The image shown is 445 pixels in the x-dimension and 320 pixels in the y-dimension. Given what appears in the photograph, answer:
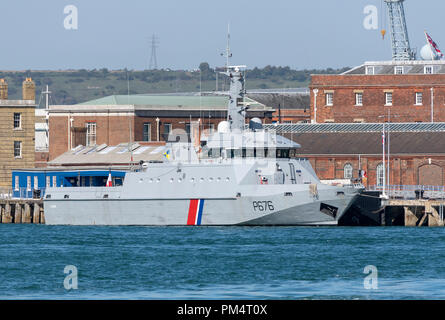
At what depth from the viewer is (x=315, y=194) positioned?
155 ft

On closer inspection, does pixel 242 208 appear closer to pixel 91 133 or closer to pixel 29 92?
pixel 29 92

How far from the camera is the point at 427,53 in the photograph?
8838 centimetres

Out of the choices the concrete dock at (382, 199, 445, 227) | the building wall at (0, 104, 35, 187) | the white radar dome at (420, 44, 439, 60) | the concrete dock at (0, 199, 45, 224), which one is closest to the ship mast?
the concrete dock at (382, 199, 445, 227)

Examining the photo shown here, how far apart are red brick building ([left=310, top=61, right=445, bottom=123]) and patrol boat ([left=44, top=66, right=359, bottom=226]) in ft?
105

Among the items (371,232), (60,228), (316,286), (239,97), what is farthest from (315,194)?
(316,286)

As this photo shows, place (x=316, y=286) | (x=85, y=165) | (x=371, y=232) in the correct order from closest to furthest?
(x=316, y=286) → (x=371, y=232) → (x=85, y=165)

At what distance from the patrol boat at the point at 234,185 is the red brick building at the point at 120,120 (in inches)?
1245

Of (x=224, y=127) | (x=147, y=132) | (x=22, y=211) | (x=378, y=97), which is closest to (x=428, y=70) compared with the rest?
(x=378, y=97)

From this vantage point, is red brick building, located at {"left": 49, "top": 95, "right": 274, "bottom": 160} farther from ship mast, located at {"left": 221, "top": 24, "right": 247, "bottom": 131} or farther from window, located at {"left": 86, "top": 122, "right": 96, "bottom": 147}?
ship mast, located at {"left": 221, "top": 24, "right": 247, "bottom": 131}

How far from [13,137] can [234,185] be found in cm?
3563

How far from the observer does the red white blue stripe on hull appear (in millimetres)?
49281
